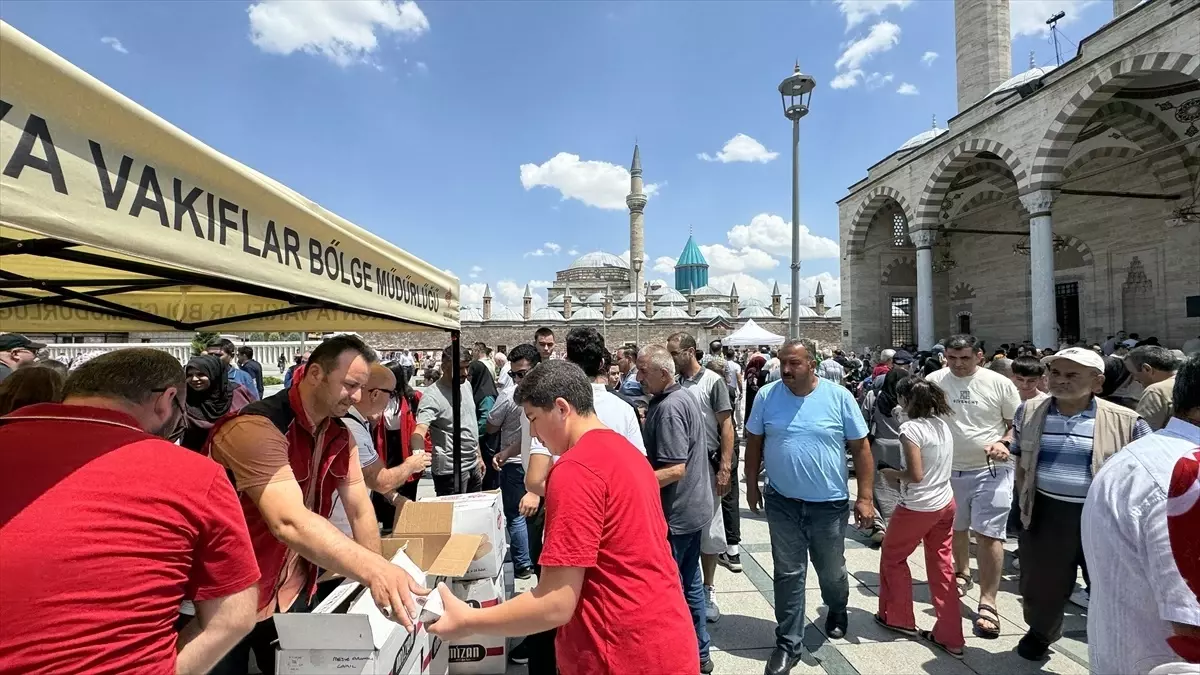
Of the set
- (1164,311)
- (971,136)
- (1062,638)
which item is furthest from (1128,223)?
(1062,638)

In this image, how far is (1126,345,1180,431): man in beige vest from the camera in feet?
10.6

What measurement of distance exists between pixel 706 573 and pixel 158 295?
3933 millimetres

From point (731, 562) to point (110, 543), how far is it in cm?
426

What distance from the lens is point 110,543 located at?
→ 44.4 inches

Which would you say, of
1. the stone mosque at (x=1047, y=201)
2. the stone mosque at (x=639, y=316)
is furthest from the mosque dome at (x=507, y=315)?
the stone mosque at (x=1047, y=201)

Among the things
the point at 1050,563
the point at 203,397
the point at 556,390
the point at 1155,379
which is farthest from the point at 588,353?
the point at 1155,379

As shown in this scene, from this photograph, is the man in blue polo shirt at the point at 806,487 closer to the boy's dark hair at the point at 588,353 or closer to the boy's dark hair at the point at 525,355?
the boy's dark hair at the point at 588,353

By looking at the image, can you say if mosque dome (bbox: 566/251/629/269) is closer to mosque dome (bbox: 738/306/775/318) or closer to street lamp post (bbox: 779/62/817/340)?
mosque dome (bbox: 738/306/775/318)

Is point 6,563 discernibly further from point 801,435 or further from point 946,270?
point 946,270

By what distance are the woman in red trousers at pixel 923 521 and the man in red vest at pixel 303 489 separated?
2932mm

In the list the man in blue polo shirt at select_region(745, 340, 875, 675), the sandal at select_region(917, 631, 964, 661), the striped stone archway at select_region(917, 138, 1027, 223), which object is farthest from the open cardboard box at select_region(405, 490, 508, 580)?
the striped stone archway at select_region(917, 138, 1027, 223)

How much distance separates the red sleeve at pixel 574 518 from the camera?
4.83 ft

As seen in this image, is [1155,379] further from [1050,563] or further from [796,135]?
[796,135]

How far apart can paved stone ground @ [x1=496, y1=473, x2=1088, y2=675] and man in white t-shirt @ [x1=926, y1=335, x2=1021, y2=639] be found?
26 cm
